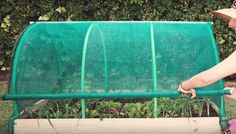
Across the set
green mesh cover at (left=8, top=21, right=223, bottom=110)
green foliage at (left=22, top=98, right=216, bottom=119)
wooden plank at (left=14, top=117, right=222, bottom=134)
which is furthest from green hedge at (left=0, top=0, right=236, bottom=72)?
wooden plank at (left=14, top=117, right=222, bottom=134)

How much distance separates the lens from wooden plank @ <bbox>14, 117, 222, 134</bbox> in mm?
5102

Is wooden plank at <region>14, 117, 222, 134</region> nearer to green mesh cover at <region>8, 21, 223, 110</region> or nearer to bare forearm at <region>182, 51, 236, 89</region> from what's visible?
green mesh cover at <region>8, 21, 223, 110</region>

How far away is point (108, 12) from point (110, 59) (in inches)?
154

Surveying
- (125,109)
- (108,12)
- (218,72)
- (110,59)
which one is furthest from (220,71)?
(108,12)

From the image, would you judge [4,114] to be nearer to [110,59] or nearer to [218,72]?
[110,59]

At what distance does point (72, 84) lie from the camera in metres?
5.17

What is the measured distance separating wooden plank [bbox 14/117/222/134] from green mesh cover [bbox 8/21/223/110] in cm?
32

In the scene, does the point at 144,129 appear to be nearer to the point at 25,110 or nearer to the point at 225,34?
the point at 25,110

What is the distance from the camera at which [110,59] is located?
17.4ft

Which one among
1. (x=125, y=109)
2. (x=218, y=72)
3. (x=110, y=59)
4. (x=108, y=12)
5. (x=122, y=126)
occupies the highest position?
(x=108, y=12)

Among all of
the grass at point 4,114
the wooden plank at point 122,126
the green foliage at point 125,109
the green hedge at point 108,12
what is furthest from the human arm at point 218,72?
the green hedge at point 108,12

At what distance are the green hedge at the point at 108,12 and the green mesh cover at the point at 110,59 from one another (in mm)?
3294

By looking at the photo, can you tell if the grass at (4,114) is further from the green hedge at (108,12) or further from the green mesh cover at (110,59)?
the green hedge at (108,12)

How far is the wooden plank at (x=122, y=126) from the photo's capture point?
5102 millimetres
